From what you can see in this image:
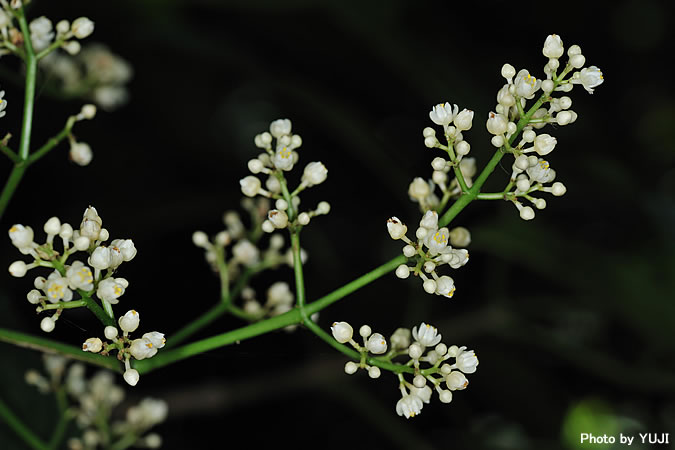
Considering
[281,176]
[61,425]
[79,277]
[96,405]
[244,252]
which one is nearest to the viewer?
[79,277]

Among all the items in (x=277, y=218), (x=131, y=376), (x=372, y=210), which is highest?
(x=372, y=210)

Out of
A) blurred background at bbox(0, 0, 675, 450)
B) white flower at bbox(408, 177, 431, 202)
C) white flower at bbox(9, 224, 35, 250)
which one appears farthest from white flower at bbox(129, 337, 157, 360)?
blurred background at bbox(0, 0, 675, 450)

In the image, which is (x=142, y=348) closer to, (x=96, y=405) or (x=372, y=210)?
(x=96, y=405)

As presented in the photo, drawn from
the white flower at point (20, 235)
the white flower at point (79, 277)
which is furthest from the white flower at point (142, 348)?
the white flower at point (20, 235)

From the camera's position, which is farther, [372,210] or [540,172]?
[372,210]

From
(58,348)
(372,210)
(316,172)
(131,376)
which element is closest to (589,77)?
(316,172)

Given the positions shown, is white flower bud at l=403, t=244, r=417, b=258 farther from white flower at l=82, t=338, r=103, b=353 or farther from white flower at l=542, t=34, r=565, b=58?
white flower at l=82, t=338, r=103, b=353

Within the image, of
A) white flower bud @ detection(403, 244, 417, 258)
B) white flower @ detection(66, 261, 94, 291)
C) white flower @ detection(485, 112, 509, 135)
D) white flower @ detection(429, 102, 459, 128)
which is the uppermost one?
white flower @ detection(429, 102, 459, 128)
